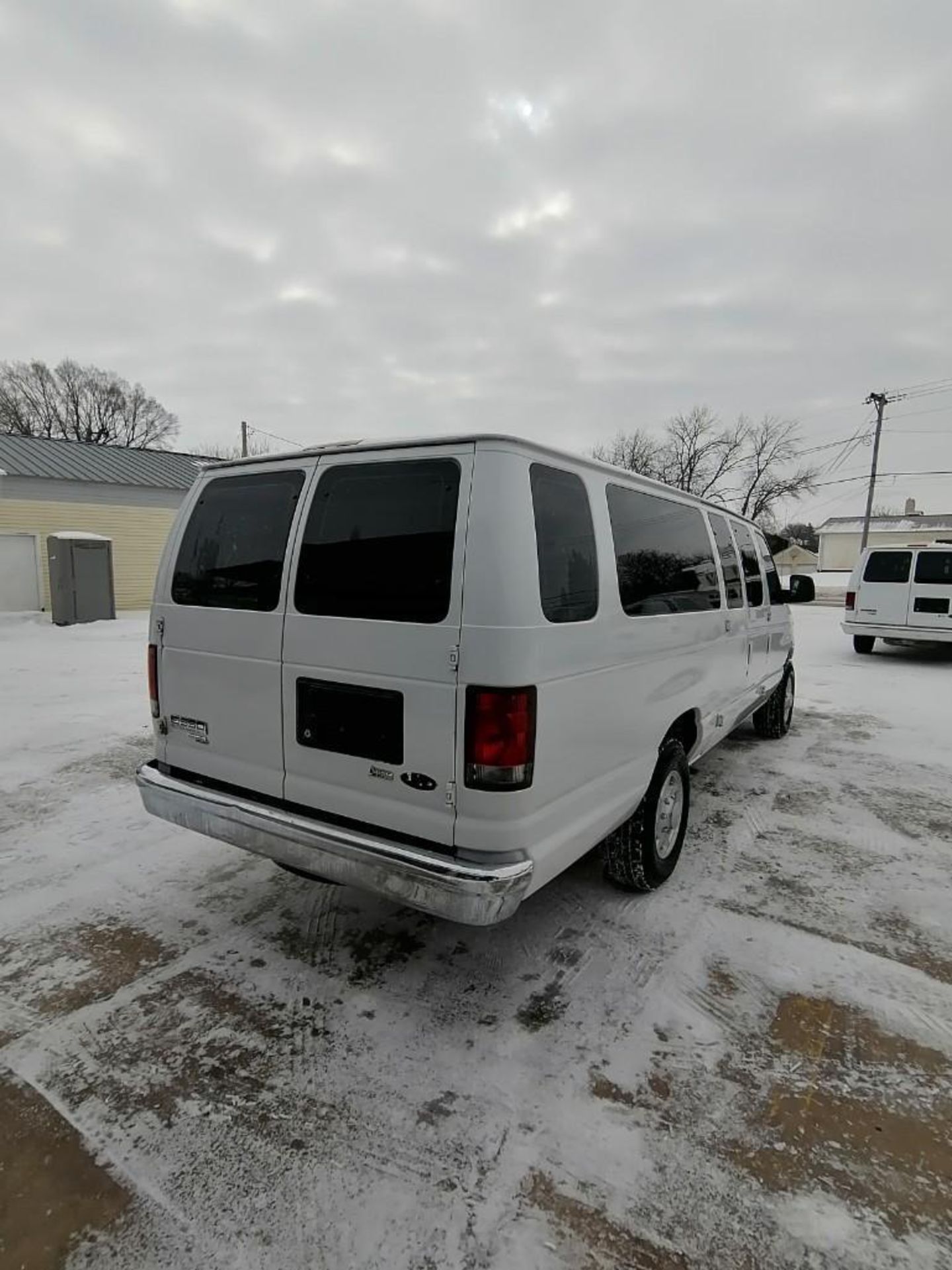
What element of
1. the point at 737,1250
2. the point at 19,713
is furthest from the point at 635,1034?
the point at 19,713

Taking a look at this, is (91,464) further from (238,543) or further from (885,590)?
(885,590)

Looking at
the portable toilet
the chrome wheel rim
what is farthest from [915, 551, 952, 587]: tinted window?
the portable toilet

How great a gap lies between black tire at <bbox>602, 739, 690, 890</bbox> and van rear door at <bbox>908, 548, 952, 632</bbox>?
32.6 feet

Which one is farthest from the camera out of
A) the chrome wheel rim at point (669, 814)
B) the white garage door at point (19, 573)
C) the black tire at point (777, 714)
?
the white garage door at point (19, 573)

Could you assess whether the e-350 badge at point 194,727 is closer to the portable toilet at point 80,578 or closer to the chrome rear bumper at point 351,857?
the chrome rear bumper at point 351,857

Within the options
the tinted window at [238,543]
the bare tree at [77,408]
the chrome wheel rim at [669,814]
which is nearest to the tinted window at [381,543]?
the tinted window at [238,543]

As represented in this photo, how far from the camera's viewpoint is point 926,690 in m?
8.99

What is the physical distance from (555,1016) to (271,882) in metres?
1.79

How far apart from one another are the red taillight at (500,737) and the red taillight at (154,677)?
5.91 feet

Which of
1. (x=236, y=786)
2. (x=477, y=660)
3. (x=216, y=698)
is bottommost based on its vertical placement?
(x=236, y=786)

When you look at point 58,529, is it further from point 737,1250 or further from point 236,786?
point 737,1250

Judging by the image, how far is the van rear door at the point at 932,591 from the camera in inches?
430

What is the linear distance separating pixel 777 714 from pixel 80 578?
14903 mm

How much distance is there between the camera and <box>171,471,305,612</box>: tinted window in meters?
2.83
